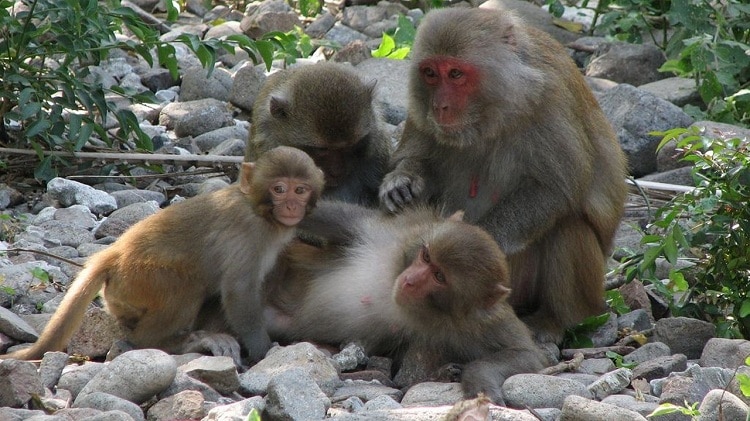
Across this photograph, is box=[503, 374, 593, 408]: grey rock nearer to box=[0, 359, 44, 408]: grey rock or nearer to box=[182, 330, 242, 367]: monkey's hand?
box=[182, 330, 242, 367]: monkey's hand

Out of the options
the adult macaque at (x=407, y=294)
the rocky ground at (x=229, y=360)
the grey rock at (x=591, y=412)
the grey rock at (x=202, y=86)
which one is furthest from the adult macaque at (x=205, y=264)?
the grey rock at (x=202, y=86)

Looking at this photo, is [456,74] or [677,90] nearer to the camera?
[456,74]

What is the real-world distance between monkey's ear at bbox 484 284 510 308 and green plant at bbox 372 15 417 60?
5.77m

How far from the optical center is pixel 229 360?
5.20 meters

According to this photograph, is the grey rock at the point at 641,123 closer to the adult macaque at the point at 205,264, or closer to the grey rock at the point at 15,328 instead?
the adult macaque at the point at 205,264

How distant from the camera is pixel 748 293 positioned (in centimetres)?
623

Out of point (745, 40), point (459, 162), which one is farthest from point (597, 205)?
point (745, 40)

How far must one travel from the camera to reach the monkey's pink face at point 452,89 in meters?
6.32

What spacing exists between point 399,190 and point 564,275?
105cm

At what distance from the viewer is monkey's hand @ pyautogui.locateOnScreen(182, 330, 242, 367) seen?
5.76 m

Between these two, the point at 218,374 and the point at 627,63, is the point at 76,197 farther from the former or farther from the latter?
the point at 627,63

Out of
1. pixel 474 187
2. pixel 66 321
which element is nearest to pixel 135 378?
pixel 66 321

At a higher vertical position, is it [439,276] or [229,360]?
[439,276]

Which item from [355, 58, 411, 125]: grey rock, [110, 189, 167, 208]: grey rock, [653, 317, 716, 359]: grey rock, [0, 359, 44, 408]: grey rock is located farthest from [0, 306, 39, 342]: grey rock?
[355, 58, 411, 125]: grey rock
